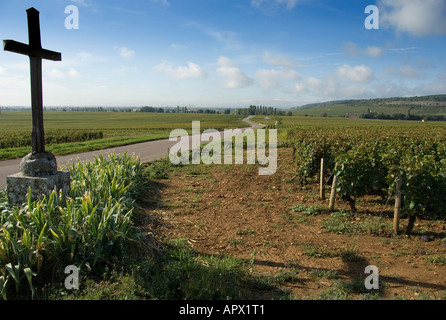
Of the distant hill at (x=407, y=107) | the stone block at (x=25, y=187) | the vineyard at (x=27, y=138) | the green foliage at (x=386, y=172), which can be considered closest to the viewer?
the stone block at (x=25, y=187)

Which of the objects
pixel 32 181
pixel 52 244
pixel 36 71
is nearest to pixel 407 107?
pixel 36 71

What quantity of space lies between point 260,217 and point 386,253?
107 inches

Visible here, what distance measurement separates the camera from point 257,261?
4.76 m

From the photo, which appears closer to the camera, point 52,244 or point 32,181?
point 52,244

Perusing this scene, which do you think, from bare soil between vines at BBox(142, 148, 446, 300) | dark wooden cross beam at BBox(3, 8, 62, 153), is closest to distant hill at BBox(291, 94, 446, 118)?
bare soil between vines at BBox(142, 148, 446, 300)

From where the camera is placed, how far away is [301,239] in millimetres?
5789

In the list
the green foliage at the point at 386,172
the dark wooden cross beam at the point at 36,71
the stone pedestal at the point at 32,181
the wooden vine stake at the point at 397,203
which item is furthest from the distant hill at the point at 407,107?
the stone pedestal at the point at 32,181

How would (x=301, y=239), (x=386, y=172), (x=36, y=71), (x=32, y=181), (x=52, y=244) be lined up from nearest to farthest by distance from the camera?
(x=52, y=244) → (x=32, y=181) → (x=36, y=71) → (x=301, y=239) → (x=386, y=172)

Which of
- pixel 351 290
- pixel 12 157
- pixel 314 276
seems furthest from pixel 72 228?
pixel 12 157

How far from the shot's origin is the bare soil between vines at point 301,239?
4.18 metres

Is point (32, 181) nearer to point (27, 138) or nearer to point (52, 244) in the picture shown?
point (52, 244)

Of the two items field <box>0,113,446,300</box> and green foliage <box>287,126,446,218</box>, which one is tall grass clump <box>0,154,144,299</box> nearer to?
field <box>0,113,446,300</box>

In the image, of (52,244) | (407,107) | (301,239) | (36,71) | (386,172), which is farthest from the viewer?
(407,107)

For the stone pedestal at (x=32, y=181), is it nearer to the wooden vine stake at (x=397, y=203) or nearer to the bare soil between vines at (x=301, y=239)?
the bare soil between vines at (x=301, y=239)
